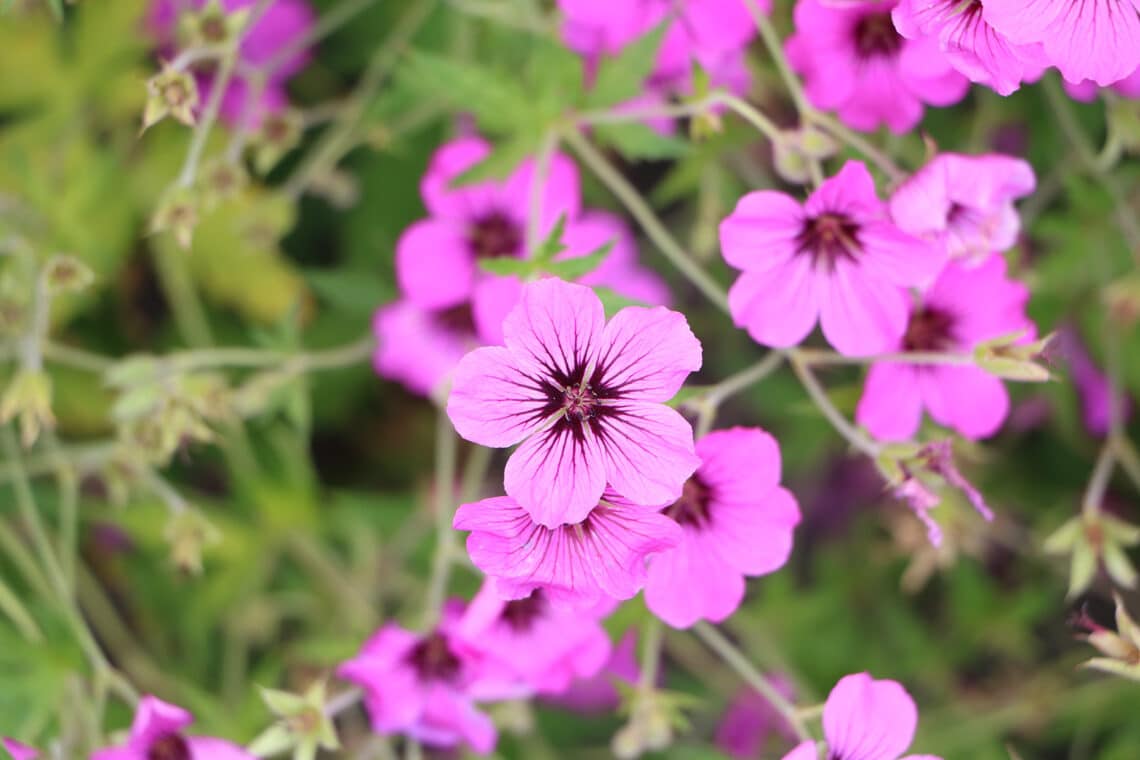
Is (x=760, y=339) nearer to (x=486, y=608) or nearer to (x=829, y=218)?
(x=829, y=218)

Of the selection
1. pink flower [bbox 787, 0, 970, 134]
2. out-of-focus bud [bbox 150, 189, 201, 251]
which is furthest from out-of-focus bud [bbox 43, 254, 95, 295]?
pink flower [bbox 787, 0, 970, 134]

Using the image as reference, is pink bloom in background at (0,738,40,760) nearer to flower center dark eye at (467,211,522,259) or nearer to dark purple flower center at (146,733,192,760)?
dark purple flower center at (146,733,192,760)

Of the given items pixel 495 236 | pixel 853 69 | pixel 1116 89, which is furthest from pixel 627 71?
pixel 1116 89

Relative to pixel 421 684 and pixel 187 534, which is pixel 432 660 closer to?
pixel 421 684

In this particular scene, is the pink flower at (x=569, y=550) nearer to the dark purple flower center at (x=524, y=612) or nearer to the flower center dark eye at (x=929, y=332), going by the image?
the dark purple flower center at (x=524, y=612)

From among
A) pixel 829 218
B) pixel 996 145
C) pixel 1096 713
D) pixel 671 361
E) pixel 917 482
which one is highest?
pixel 996 145

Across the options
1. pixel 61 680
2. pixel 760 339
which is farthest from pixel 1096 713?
pixel 61 680
